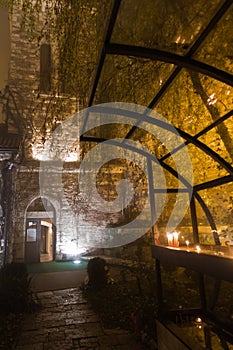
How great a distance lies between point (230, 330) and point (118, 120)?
3524mm

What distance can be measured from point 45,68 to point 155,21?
38.2 ft

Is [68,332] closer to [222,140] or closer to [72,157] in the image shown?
[222,140]

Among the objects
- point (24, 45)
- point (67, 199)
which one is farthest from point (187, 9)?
point (24, 45)

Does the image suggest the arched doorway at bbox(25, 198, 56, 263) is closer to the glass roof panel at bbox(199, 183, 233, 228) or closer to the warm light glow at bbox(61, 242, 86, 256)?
the warm light glow at bbox(61, 242, 86, 256)

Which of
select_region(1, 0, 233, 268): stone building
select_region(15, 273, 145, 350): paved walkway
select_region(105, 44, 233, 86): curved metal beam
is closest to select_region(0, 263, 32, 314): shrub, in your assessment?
select_region(15, 273, 145, 350): paved walkway

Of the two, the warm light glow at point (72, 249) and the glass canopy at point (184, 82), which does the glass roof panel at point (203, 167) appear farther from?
→ the warm light glow at point (72, 249)

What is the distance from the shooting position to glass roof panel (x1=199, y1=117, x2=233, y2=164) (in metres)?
3.81

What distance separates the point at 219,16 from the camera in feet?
6.00

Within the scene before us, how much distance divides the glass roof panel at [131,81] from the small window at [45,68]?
938 centimetres

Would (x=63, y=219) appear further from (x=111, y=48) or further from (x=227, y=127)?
(x=111, y=48)

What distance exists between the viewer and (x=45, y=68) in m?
13.8

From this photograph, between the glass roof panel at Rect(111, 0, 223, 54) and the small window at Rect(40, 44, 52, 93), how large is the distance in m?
10.6

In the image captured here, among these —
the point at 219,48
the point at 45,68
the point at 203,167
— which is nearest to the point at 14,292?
the point at 203,167

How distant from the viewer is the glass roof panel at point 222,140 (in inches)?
150
